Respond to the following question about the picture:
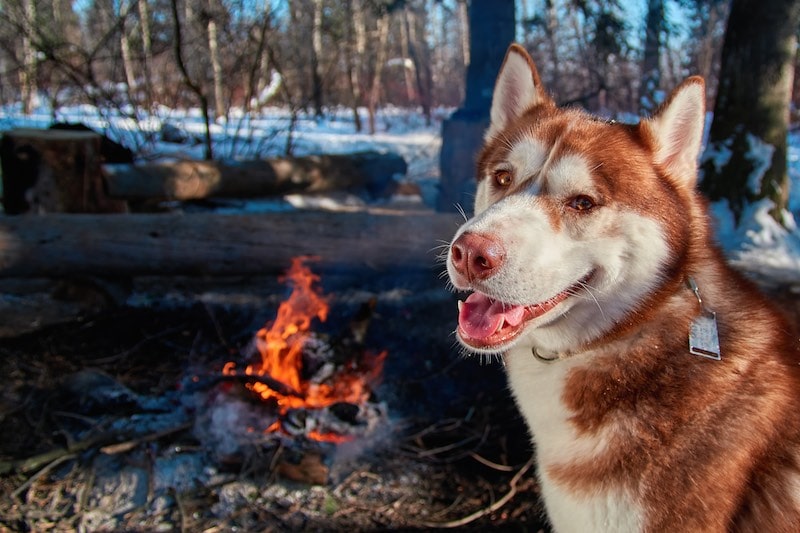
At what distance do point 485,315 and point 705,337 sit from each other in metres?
0.67

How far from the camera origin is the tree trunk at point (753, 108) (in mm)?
5633

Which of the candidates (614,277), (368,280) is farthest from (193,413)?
(614,277)

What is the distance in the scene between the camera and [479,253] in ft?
5.12

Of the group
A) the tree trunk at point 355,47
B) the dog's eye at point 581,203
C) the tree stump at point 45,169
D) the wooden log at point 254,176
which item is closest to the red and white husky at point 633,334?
the dog's eye at point 581,203

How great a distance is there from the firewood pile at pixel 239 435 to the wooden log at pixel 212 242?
17.2 inches

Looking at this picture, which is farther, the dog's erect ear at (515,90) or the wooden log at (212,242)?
the wooden log at (212,242)

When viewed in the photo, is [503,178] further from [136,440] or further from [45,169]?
[45,169]

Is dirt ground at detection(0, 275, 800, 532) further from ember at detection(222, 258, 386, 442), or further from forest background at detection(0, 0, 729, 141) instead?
forest background at detection(0, 0, 729, 141)

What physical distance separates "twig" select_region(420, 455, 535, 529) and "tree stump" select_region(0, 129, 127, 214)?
4.65m

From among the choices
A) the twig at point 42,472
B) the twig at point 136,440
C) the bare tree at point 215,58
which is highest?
the bare tree at point 215,58

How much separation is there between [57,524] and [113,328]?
1909 millimetres

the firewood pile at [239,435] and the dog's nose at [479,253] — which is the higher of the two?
the dog's nose at [479,253]

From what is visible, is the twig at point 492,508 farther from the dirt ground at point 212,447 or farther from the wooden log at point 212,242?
the wooden log at point 212,242

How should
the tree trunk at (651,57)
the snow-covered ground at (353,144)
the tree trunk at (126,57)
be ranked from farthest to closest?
the tree trunk at (651,57), the tree trunk at (126,57), the snow-covered ground at (353,144)
